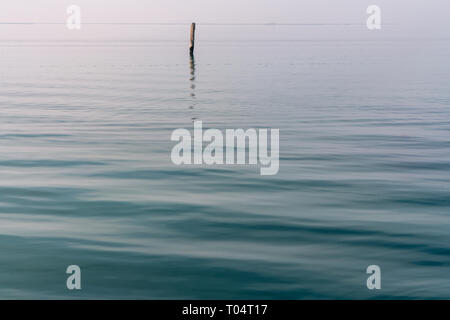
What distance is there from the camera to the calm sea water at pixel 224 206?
8836 millimetres

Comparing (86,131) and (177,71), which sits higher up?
(177,71)

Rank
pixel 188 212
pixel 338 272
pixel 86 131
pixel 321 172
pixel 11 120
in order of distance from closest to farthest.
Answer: pixel 338 272, pixel 188 212, pixel 321 172, pixel 86 131, pixel 11 120

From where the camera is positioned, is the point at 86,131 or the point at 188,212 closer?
the point at 188,212

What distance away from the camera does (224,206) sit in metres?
12.3

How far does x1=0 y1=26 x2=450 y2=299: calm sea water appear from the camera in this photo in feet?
29.0

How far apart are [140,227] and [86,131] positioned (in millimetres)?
10920

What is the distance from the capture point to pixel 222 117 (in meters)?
25.5

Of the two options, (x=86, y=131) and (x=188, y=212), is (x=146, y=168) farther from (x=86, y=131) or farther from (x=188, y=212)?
(x=86, y=131)

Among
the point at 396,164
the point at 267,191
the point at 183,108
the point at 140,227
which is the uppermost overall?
the point at 183,108

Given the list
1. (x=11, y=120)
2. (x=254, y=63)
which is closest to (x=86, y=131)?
(x=11, y=120)
